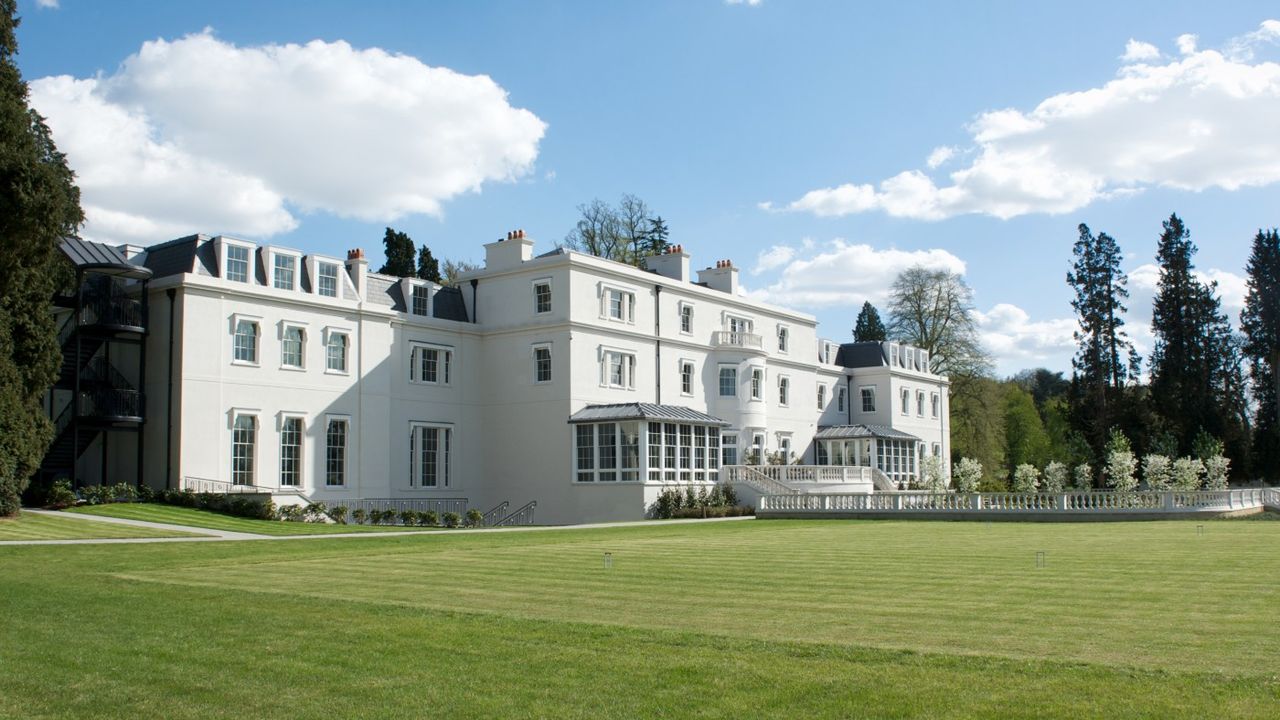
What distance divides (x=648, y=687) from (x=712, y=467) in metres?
39.3

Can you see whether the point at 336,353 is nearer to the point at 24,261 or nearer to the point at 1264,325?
the point at 24,261

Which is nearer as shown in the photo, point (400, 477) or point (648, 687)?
point (648, 687)

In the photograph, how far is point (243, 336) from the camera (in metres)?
36.4

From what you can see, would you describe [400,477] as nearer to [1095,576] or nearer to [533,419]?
[533,419]

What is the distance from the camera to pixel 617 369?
1811 inches

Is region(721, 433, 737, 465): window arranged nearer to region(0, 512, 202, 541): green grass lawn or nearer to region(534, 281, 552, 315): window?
region(534, 281, 552, 315): window

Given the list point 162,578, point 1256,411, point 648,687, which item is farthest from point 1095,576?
point 1256,411

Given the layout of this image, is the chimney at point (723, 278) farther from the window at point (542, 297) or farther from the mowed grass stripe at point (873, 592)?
the mowed grass stripe at point (873, 592)

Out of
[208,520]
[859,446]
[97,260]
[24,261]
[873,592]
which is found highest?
[97,260]

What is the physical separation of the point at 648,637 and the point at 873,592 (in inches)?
176

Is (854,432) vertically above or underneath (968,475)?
above

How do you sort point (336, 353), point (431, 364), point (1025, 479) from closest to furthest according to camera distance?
point (336, 353) < point (431, 364) < point (1025, 479)

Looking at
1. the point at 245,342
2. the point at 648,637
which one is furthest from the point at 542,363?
the point at 648,637

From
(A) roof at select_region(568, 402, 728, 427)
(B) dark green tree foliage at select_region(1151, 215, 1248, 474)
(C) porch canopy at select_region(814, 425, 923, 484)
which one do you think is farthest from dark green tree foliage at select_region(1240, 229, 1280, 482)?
(A) roof at select_region(568, 402, 728, 427)
